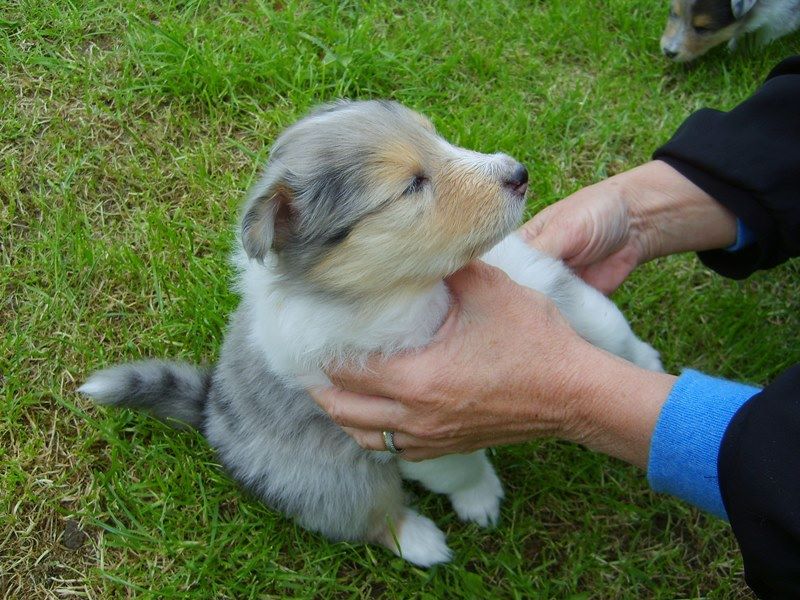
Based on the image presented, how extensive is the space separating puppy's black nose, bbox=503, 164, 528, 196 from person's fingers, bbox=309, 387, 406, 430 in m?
0.72

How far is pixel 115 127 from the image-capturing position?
360 centimetres

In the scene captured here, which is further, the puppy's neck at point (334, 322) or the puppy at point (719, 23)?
the puppy at point (719, 23)

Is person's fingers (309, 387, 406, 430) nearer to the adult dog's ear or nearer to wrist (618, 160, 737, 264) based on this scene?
the adult dog's ear

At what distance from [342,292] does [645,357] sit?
1.43 m

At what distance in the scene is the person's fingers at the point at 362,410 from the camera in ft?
7.00

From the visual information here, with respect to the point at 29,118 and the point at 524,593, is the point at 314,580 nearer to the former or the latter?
the point at 524,593

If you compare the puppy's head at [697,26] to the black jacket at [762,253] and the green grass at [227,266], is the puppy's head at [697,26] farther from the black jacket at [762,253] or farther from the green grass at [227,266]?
the black jacket at [762,253]

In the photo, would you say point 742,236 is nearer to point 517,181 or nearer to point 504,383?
point 517,181

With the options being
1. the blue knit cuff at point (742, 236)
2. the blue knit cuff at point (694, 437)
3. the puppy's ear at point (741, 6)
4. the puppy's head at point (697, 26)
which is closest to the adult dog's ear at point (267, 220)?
the blue knit cuff at point (694, 437)

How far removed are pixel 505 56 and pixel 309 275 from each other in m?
2.52

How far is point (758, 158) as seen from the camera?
8.21 ft

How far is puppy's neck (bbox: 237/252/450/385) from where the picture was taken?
6.65 ft

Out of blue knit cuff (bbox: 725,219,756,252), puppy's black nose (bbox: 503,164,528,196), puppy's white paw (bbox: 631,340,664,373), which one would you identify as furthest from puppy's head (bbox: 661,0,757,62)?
puppy's black nose (bbox: 503,164,528,196)

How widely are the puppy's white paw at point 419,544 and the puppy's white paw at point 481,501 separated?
0.14 metres
